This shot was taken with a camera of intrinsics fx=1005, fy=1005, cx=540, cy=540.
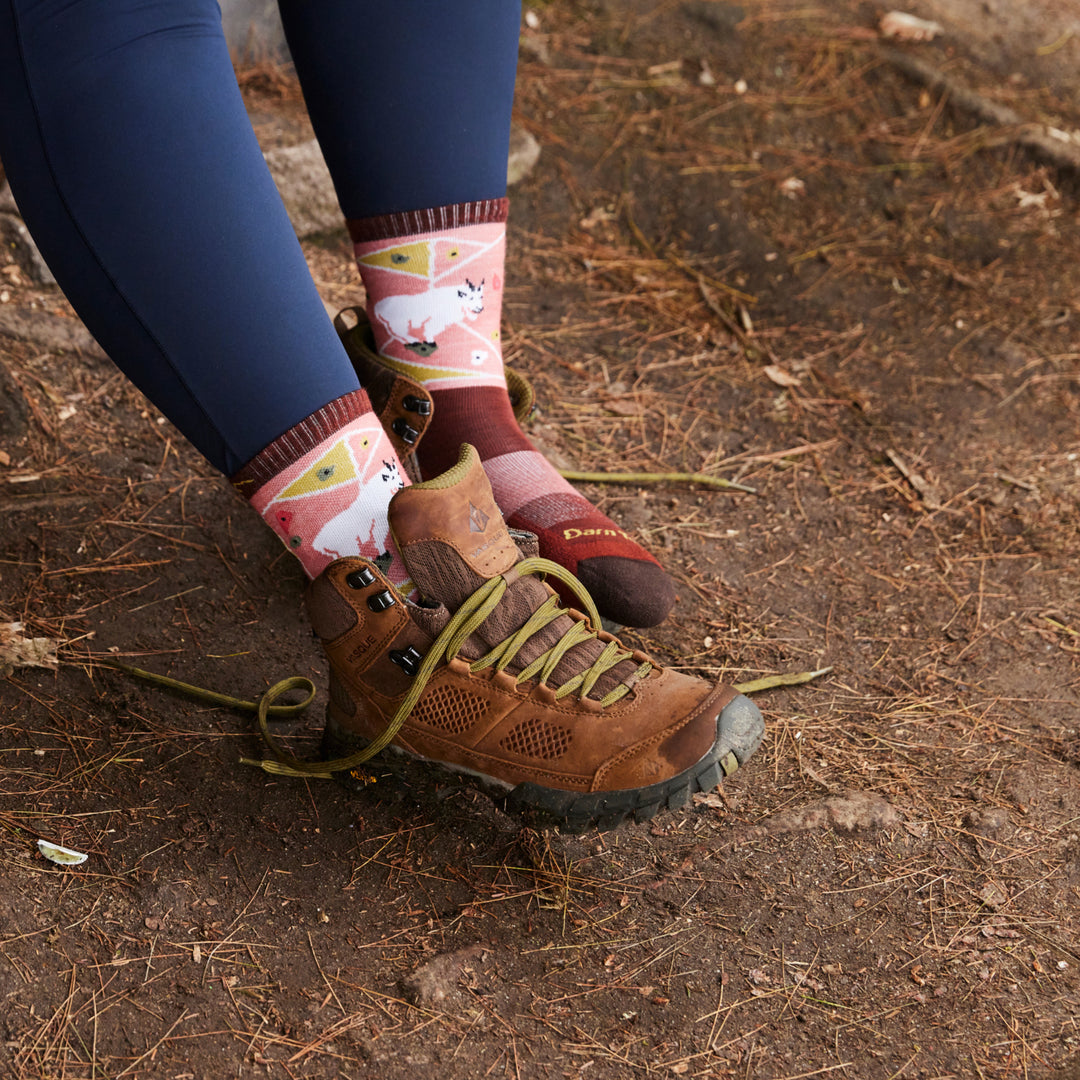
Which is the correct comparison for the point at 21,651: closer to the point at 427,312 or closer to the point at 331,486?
the point at 331,486

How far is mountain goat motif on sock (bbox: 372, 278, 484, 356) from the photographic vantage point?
1.40 meters

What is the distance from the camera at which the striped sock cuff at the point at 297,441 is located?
1089 millimetres

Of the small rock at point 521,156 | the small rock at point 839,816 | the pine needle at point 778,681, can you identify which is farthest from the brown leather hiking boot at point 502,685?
the small rock at point 521,156

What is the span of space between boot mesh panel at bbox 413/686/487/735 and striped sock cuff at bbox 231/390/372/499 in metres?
0.30

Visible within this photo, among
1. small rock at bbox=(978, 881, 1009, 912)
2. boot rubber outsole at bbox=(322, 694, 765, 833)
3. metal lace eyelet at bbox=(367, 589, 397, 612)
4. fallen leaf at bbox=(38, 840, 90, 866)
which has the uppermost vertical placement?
metal lace eyelet at bbox=(367, 589, 397, 612)

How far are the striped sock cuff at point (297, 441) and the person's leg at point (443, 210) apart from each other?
1.09ft

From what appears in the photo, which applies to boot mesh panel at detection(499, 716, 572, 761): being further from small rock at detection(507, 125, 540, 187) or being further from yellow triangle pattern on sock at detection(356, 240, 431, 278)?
small rock at detection(507, 125, 540, 187)

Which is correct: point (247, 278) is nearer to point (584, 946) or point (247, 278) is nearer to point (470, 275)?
point (470, 275)

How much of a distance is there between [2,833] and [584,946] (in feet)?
2.11

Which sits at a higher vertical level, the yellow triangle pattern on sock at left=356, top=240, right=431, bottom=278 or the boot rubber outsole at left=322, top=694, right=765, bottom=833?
the yellow triangle pattern on sock at left=356, top=240, right=431, bottom=278

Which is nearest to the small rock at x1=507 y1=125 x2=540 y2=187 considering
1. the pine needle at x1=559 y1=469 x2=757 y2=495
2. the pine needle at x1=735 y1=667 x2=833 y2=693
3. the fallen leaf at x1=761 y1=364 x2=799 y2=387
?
the fallen leaf at x1=761 y1=364 x2=799 y2=387

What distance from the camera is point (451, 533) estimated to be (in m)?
1.09

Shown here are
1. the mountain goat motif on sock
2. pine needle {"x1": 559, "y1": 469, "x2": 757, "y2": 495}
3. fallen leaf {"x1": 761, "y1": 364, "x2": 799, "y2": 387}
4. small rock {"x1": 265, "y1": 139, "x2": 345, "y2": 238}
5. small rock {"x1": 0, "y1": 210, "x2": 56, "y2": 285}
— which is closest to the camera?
the mountain goat motif on sock

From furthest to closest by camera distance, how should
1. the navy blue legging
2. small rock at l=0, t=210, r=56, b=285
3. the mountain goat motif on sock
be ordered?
small rock at l=0, t=210, r=56, b=285 < the mountain goat motif on sock < the navy blue legging
